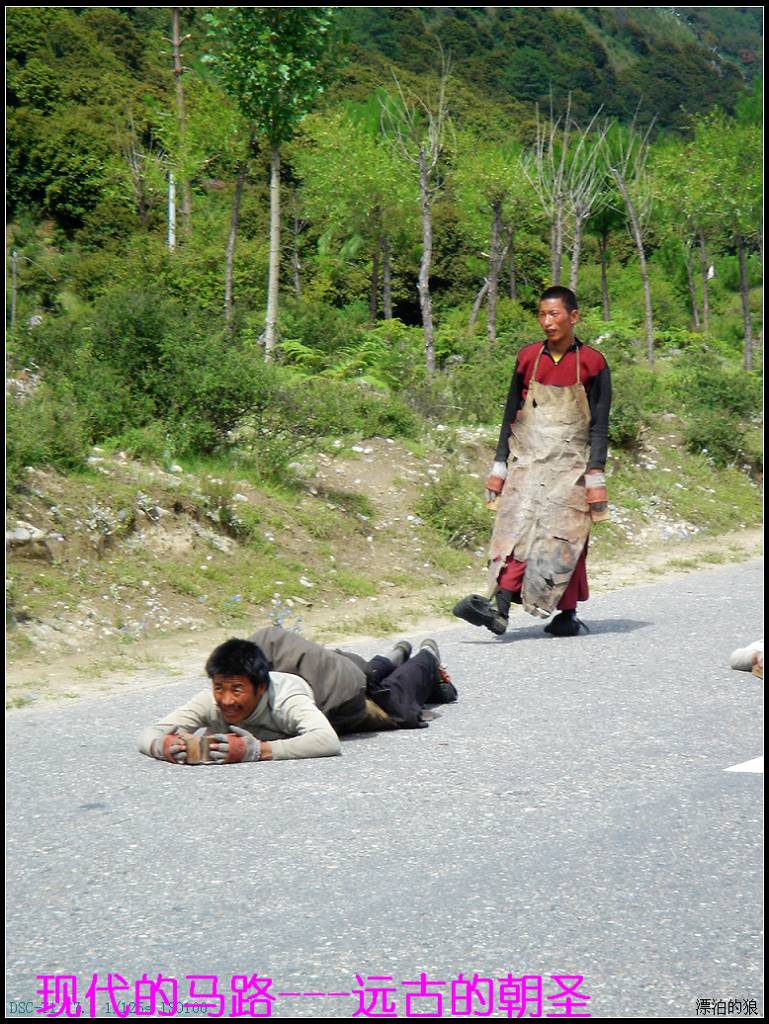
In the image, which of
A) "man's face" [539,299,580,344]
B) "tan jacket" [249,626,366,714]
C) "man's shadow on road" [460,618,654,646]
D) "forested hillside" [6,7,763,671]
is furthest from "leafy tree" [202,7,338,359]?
"tan jacket" [249,626,366,714]

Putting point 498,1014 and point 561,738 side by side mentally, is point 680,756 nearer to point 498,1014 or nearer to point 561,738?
point 561,738

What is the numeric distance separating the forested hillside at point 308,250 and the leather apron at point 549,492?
3631 millimetres

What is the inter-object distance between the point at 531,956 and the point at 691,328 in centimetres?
4860

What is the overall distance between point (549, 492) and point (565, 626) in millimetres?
875

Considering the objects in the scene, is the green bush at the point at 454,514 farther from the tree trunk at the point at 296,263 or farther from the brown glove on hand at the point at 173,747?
the tree trunk at the point at 296,263

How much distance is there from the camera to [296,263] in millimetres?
37875

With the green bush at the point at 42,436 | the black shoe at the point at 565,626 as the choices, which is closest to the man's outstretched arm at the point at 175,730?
the black shoe at the point at 565,626

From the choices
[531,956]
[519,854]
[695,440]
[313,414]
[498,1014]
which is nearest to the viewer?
[498,1014]

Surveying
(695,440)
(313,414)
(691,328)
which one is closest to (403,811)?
(313,414)

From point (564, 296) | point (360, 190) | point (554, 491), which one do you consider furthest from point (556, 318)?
point (360, 190)

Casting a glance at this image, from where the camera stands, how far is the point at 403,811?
15.7 feet

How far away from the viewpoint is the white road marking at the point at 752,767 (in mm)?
5225

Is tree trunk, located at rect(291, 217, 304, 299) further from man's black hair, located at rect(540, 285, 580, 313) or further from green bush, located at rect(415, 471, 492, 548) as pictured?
man's black hair, located at rect(540, 285, 580, 313)

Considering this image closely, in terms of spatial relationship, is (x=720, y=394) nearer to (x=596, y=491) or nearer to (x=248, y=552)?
(x=248, y=552)
